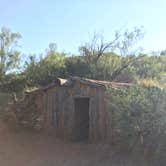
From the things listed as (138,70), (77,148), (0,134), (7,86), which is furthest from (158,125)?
(138,70)

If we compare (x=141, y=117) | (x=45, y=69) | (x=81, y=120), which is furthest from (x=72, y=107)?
(x=45, y=69)

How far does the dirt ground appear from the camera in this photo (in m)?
11.7

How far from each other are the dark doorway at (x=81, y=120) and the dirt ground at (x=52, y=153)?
47.3 inches

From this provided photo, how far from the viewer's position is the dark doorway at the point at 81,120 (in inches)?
652

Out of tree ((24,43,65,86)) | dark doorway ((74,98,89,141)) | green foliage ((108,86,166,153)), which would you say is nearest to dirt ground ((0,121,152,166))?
green foliage ((108,86,166,153))

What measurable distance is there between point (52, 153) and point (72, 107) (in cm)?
343

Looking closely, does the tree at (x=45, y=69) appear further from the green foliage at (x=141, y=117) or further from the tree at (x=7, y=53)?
the green foliage at (x=141, y=117)

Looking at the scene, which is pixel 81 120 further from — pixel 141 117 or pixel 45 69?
pixel 45 69

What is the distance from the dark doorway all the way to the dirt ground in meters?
1.20

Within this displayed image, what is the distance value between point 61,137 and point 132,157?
548cm

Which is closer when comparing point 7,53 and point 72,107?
point 72,107

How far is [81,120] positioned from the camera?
16953 millimetres

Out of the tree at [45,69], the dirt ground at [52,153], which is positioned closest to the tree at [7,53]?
the tree at [45,69]

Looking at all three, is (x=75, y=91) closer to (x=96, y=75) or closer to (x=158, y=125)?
(x=158, y=125)
